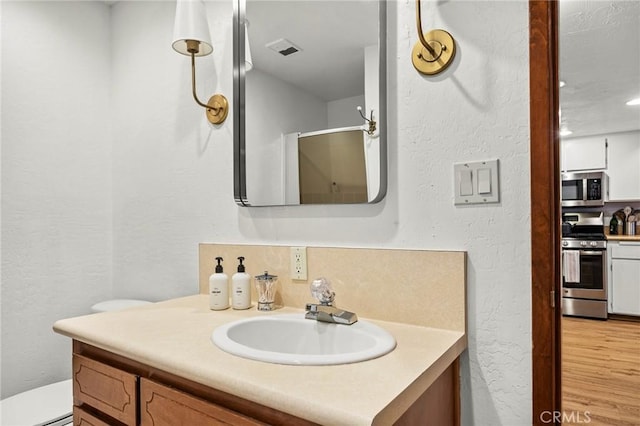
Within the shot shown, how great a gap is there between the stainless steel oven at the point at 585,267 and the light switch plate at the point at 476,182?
7.60 ft

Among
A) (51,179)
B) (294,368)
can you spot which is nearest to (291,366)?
(294,368)

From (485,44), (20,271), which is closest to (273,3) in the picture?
(485,44)

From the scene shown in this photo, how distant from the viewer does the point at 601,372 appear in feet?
8.02

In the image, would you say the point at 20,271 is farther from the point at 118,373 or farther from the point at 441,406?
the point at 441,406

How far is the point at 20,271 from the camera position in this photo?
1.84 metres

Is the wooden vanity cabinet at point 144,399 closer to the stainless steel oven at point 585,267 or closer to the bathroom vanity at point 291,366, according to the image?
the bathroom vanity at point 291,366

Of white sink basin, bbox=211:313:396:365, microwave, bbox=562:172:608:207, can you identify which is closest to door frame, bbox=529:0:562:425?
white sink basin, bbox=211:313:396:365

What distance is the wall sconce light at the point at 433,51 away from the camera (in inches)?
42.8

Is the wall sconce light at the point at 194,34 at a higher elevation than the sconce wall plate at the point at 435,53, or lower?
higher

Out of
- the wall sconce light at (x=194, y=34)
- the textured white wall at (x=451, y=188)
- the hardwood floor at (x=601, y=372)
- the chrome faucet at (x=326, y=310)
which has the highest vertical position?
the wall sconce light at (x=194, y=34)

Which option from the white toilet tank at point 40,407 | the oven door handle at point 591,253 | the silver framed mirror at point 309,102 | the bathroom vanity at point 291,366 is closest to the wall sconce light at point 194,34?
the silver framed mirror at point 309,102

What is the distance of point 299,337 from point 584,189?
2.66 m

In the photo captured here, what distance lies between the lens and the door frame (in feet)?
3.11

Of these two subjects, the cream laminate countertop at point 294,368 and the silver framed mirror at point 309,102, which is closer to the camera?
the cream laminate countertop at point 294,368
